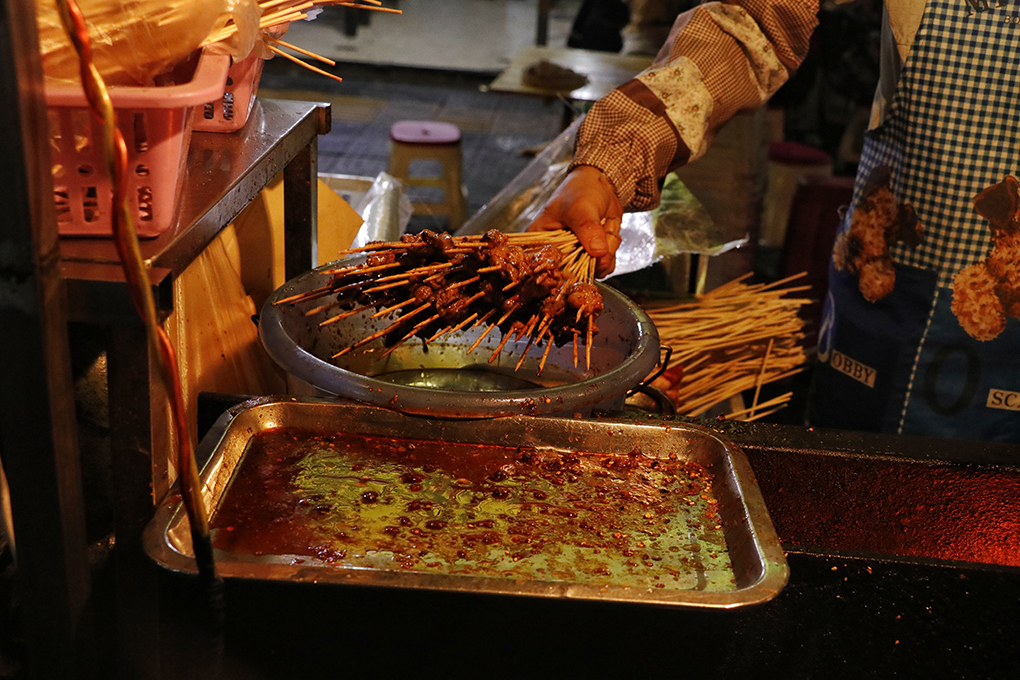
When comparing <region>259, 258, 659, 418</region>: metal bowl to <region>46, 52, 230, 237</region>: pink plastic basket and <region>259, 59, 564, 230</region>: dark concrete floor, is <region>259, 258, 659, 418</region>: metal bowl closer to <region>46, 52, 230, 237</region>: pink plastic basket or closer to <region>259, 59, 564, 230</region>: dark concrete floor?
<region>46, 52, 230, 237</region>: pink plastic basket

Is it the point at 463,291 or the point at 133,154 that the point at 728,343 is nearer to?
the point at 463,291

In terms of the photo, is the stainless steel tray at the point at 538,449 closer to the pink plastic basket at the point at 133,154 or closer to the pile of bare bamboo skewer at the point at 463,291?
the pile of bare bamboo skewer at the point at 463,291

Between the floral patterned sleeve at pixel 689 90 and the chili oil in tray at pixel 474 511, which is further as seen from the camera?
the floral patterned sleeve at pixel 689 90

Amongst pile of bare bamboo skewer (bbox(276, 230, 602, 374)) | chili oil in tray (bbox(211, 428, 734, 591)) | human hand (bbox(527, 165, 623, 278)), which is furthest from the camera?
human hand (bbox(527, 165, 623, 278))

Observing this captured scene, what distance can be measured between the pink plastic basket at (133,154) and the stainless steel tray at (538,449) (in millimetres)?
390

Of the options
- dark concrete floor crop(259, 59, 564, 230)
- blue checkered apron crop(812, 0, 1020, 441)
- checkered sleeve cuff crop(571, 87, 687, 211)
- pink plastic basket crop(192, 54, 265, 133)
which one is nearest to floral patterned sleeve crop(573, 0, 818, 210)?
checkered sleeve cuff crop(571, 87, 687, 211)

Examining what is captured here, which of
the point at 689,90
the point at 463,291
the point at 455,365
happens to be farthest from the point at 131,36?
the point at 689,90

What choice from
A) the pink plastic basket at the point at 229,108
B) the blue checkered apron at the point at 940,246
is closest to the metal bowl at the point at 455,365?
the pink plastic basket at the point at 229,108

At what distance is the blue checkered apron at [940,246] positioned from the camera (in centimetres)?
207

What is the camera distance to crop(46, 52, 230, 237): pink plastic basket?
1090 millimetres

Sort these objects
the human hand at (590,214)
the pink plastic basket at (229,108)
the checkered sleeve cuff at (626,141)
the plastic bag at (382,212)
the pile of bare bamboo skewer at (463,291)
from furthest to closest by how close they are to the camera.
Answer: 1. the plastic bag at (382,212)
2. the checkered sleeve cuff at (626,141)
3. the human hand at (590,214)
4. the pile of bare bamboo skewer at (463,291)
5. the pink plastic basket at (229,108)

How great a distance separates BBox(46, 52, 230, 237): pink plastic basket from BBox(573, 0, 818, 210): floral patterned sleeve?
1207 millimetres

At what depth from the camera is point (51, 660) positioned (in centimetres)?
114

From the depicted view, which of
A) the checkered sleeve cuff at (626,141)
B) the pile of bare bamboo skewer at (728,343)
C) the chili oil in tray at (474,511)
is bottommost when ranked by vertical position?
the pile of bare bamboo skewer at (728,343)
